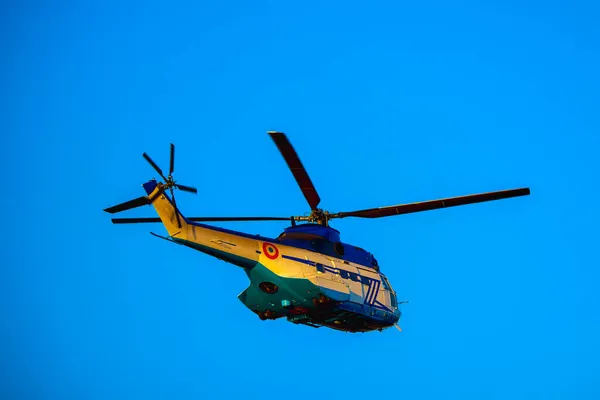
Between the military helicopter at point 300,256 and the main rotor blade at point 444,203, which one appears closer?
the military helicopter at point 300,256

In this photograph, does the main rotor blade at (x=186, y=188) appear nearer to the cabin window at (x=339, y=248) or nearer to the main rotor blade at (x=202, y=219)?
the main rotor blade at (x=202, y=219)

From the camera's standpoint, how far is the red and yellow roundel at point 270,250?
1891 inches

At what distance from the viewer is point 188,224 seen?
46500mm

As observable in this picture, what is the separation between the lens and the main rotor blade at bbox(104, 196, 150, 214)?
46594 mm

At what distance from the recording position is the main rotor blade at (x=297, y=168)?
47303mm

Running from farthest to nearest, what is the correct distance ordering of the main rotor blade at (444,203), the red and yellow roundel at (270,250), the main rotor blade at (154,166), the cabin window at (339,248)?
the cabin window at (339,248) → the main rotor blade at (444,203) → the red and yellow roundel at (270,250) → the main rotor blade at (154,166)

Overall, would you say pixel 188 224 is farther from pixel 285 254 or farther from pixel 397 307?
pixel 397 307

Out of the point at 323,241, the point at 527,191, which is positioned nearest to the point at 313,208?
the point at 323,241

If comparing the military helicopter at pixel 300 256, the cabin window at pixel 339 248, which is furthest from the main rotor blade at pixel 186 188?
the cabin window at pixel 339 248

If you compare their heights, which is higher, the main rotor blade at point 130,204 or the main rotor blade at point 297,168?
the main rotor blade at point 297,168

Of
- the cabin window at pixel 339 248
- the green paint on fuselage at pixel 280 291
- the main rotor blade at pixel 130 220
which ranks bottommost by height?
the green paint on fuselage at pixel 280 291

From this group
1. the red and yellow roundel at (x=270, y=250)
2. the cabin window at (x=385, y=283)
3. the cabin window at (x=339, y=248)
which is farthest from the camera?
the cabin window at (x=385, y=283)

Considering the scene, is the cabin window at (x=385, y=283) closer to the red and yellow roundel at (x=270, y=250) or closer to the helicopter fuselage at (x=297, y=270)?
the helicopter fuselage at (x=297, y=270)

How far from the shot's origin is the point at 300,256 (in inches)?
1918
